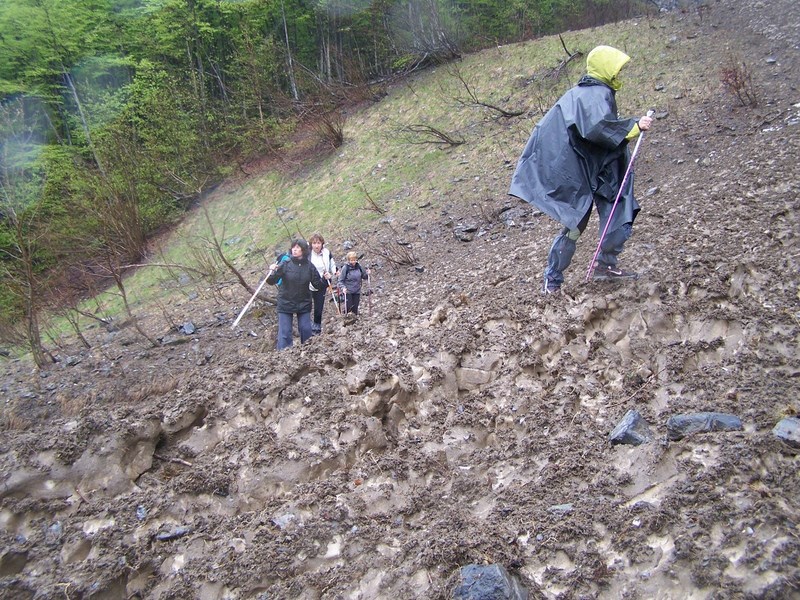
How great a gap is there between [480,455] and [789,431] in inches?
65.1

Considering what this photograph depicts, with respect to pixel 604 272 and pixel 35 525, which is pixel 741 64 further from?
pixel 35 525

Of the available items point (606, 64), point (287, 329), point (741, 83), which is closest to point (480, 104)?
point (741, 83)

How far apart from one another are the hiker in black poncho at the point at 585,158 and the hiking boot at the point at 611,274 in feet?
0.11

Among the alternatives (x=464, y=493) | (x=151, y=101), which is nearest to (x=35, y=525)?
(x=464, y=493)

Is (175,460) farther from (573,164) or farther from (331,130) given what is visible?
(331,130)

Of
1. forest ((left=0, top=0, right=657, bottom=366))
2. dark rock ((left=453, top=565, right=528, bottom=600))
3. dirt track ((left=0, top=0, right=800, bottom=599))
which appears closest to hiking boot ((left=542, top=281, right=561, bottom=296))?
dirt track ((left=0, top=0, right=800, bottom=599))

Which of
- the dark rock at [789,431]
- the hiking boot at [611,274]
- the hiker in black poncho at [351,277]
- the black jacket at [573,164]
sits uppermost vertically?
the black jacket at [573,164]

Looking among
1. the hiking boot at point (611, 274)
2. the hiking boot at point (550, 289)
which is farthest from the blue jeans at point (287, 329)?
the hiking boot at point (611, 274)

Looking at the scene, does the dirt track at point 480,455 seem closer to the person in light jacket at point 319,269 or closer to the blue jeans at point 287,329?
the blue jeans at point 287,329

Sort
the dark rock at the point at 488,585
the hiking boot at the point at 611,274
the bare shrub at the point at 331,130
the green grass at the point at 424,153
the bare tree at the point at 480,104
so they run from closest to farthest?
the dark rock at the point at 488,585 → the hiking boot at the point at 611,274 → the green grass at the point at 424,153 → the bare tree at the point at 480,104 → the bare shrub at the point at 331,130

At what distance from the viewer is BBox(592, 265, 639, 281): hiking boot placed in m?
4.41

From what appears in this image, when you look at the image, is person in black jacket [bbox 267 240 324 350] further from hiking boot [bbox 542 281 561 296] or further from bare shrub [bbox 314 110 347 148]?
bare shrub [bbox 314 110 347 148]

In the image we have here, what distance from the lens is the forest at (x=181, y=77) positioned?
46.2 ft

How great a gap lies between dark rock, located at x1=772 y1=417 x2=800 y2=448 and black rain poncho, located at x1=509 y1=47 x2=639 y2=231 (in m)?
1.91
